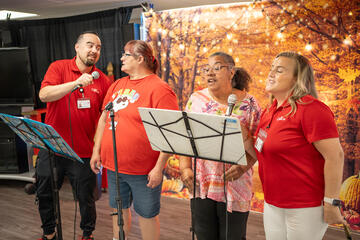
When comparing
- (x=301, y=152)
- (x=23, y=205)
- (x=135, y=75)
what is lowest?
(x=23, y=205)

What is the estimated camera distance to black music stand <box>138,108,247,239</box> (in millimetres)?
1348

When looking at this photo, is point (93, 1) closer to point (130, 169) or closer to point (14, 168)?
point (14, 168)

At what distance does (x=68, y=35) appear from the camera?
4.64 metres

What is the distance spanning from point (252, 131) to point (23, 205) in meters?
3.21

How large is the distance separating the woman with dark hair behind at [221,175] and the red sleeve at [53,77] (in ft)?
4.07

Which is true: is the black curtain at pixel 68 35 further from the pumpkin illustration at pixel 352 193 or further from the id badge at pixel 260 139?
the pumpkin illustration at pixel 352 193

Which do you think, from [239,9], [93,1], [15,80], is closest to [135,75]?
[239,9]

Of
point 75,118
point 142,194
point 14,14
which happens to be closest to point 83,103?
point 75,118

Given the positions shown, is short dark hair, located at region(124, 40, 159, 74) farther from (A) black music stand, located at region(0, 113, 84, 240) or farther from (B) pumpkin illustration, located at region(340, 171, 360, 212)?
(B) pumpkin illustration, located at region(340, 171, 360, 212)

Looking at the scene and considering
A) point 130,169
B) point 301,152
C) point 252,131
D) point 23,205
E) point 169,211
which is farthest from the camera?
point 23,205

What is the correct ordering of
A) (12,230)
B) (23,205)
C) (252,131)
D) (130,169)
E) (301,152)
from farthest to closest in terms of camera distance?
(23,205), (12,230), (130,169), (252,131), (301,152)

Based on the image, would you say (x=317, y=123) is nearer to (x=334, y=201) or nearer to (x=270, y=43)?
A: (x=334, y=201)

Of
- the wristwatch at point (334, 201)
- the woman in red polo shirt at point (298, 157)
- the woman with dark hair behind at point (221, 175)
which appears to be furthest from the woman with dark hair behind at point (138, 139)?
the wristwatch at point (334, 201)

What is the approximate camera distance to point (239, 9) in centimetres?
329
